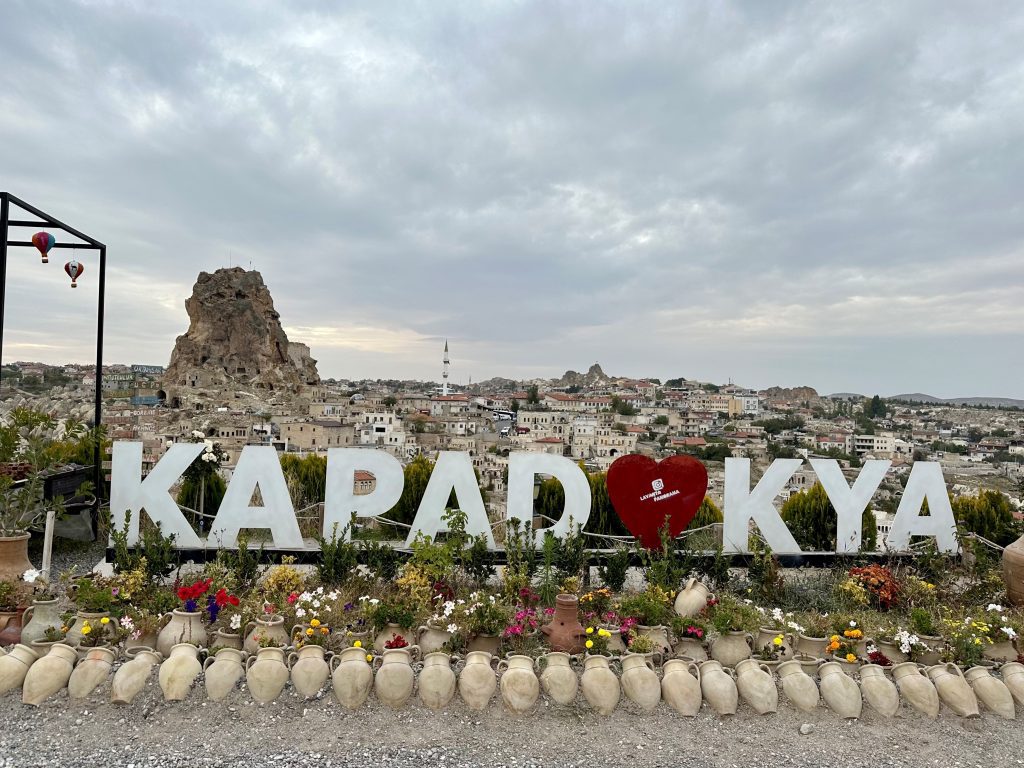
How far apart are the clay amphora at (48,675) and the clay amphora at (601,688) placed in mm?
3536

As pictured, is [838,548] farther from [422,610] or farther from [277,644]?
[277,644]

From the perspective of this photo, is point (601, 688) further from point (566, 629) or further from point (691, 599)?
point (691, 599)

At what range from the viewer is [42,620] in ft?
15.6

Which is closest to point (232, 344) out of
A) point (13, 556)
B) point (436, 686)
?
point (13, 556)

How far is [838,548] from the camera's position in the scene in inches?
307

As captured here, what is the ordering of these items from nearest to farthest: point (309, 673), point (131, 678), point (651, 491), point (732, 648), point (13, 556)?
point (131, 678), point (309, 673), point (732, 648), point (13, 556), point (651, 491)

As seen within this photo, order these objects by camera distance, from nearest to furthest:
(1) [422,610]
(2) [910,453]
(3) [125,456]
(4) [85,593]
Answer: (4) [85,593], (1) [422,610], (3) [125,456], (2) [910,453]

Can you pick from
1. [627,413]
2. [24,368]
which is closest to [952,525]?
[24,368]

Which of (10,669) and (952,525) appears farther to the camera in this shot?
(952,525)

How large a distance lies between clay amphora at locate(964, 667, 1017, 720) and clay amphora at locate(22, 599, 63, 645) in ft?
22.4

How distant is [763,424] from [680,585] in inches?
3873

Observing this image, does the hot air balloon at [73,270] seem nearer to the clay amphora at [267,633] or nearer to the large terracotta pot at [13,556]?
the large terracotta pot at [13,556]

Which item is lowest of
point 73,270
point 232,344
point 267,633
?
point 267,633

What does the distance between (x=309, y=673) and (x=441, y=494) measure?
3.18 metres
